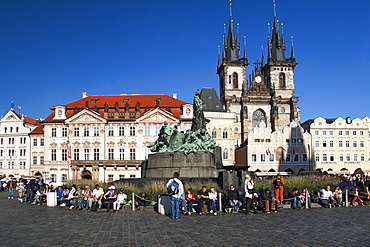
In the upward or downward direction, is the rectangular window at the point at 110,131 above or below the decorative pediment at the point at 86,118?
below

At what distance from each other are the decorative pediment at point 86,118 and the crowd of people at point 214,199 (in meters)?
34.3

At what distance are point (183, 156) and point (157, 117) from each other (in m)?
31.9

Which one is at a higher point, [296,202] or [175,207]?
[175,207]

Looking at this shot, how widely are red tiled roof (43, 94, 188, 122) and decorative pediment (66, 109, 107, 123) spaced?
1018mm

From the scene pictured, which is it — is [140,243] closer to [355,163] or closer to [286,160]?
[286,160]

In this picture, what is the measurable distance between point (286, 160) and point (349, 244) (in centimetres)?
5474

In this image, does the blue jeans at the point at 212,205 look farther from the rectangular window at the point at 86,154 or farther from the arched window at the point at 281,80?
the arched window at the point at 281,80

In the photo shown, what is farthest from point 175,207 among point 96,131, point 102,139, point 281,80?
point 281,80

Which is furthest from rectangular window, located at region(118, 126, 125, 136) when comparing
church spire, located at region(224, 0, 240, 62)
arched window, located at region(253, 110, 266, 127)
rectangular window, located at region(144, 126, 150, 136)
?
church spire, located at region(224, 0, 240, 62)

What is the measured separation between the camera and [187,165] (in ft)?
62.9

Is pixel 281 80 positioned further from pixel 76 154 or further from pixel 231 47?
pixel 76 154

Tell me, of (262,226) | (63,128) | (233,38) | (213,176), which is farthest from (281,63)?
(262,226)

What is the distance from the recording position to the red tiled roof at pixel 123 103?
53062 millimetres

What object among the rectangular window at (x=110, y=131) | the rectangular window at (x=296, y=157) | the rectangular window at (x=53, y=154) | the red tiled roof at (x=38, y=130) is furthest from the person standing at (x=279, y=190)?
the rectangular window at (x=296, y=157)
